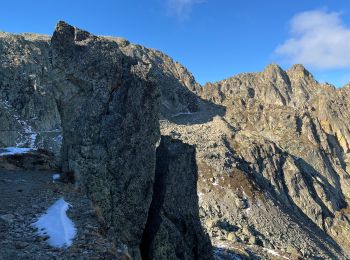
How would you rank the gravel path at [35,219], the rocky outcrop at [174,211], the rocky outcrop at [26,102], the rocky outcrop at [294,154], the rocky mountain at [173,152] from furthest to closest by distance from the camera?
the rocky outcrop at [26,102], the rocky outcrop at [294,154], the rocky outcrop at [174,211], the rocky mountain at [173,152], the gravel path at [35,219]

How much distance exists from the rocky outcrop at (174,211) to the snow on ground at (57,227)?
33.6 feet

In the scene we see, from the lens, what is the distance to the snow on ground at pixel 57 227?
13.1 meters

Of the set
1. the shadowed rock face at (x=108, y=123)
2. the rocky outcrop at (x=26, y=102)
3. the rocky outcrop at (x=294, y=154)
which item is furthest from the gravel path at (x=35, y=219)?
the rocky outcrop at (x=26, y=102)

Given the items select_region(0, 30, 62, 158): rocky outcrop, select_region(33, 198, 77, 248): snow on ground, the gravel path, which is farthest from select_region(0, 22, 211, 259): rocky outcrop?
select_region(0, 30, 62, 158): rocky outcrop

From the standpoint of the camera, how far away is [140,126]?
85.3ft

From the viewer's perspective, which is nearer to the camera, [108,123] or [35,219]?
[35,219]

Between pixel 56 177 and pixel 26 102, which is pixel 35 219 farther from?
pixel 26 102

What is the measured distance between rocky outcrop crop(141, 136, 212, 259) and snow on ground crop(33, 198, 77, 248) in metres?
10.3

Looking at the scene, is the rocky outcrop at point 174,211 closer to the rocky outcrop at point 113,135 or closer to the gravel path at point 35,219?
the rocky outcrop at point 113,135

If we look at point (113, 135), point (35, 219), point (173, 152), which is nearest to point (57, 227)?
point (35, 219)

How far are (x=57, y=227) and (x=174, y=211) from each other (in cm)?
1419

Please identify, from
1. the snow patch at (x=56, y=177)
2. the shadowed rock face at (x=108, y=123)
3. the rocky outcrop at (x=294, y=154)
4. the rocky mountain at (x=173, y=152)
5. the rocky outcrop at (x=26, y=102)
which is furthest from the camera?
the rocky outcrop at (x=26, y=102)

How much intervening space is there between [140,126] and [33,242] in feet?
45.5

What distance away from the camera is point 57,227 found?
14188mm
